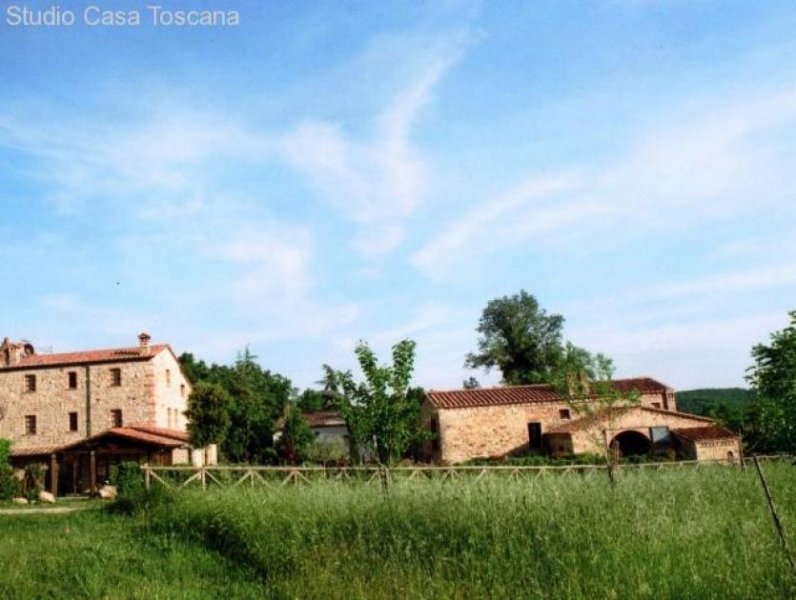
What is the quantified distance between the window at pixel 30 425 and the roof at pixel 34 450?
2.75ft

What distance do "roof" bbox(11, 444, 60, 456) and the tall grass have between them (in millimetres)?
28688

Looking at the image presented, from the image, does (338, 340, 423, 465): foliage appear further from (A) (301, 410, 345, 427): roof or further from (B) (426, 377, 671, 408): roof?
(A) (301, 410, 345, 427): roof

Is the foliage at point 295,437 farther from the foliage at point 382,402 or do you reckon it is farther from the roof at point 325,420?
the foliage at point 382,402

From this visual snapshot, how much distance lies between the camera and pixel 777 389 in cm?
1085

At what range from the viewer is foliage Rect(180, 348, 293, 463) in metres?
45.3

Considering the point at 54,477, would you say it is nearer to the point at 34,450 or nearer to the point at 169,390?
the point at 34,450

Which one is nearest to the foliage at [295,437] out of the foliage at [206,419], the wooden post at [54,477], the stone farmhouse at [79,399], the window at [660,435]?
the stone farmhouse at [79,399]

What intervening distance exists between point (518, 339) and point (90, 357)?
118 feet

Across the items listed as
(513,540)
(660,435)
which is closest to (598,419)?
(660,435)

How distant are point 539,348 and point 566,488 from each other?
51.1 m

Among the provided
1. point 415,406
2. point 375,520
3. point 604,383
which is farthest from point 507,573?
point 604,383

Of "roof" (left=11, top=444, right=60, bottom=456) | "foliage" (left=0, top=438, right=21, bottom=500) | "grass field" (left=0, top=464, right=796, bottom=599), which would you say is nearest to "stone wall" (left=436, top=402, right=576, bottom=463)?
"foliage" (left=0, top=438, right=21, bottom=500)

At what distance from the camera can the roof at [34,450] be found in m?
35.9

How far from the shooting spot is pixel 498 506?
864cm
